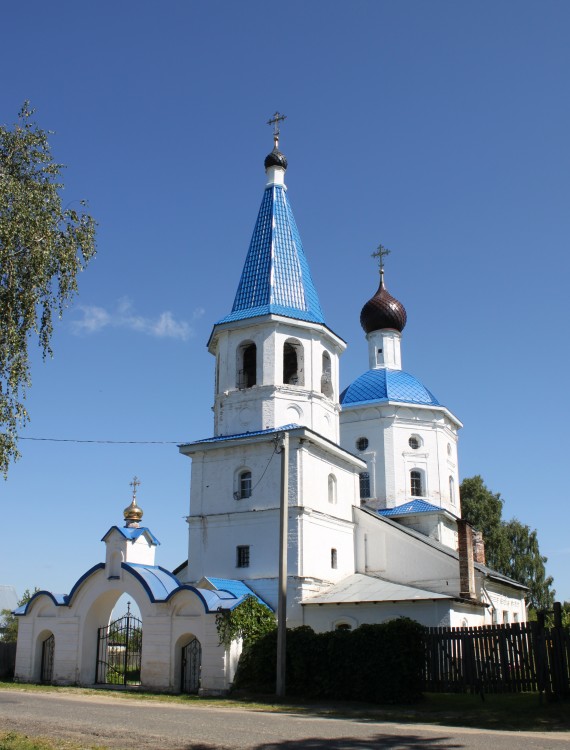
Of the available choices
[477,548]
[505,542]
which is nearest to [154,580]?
[477,548]

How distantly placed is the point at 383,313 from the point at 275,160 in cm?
1070

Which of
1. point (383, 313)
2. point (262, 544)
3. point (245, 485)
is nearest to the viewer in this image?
Answer: point (262, 544)

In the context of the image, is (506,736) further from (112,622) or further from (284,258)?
(284,258)

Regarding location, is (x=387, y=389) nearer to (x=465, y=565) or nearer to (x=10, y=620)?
(x=465, y=565)

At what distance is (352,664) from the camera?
54.7ft

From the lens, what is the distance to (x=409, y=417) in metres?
32.0

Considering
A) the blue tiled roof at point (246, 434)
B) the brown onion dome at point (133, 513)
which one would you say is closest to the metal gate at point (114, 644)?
the brown onion dome at point (133, 513)

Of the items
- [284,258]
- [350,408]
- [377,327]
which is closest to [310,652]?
[284,258]

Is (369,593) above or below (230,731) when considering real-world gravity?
above

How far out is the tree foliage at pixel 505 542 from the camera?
45.2m

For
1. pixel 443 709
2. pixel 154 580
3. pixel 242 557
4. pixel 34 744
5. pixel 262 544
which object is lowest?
pixel 443 709

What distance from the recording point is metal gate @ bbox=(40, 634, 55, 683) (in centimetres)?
2144

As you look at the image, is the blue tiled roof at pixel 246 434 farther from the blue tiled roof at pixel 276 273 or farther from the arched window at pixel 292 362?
the blue tiled roof at pixel 276 273

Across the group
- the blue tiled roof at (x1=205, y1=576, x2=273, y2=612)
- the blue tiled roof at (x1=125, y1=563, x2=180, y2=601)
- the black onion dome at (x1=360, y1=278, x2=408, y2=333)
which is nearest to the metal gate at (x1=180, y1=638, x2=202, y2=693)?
the blue tiled roof at (x1=125, y1=563, x2=180, y2=601)
